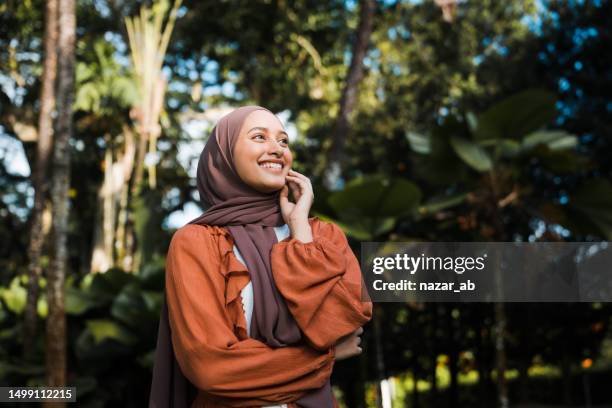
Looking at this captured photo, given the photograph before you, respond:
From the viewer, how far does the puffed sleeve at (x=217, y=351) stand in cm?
148

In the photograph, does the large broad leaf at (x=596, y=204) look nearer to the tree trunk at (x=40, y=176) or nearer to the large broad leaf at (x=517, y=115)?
the large broad leaf at (x=517, y=115)

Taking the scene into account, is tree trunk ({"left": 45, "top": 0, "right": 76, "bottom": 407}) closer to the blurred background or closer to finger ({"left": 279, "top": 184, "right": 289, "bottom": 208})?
the blurred background

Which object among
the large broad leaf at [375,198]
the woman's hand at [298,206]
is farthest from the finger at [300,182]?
the large broad leaf at [375,198]

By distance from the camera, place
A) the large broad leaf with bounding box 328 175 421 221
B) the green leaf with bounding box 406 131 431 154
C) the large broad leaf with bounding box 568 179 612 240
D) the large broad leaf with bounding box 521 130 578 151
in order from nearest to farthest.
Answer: the large broad leaf with bounding box 328 175 421 221 → the large broad leaf with bounding box 568 179 612 240 → the large broad leaf with bounding box 521 130 578 151 → the green leaf with bounding box 406 131 431 154

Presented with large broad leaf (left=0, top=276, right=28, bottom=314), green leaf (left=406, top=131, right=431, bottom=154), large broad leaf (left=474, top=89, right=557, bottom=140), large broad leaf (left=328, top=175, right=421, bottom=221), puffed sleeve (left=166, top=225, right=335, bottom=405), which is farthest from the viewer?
large broad leaf (left=0, top=276, right=28, bottom=314)

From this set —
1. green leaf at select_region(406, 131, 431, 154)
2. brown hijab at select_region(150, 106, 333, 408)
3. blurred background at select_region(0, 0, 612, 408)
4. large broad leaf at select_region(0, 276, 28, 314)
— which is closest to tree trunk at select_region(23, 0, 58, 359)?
blurred background at select_region(0, 0, 612, 408)

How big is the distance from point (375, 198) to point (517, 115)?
1459mm

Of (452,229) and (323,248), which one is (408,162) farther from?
(323,248)

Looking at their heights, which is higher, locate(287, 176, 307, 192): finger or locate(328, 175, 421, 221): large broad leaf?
locate(328, 175, 421, 221): large broad leaf

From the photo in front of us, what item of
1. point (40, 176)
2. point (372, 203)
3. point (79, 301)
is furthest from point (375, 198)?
point (40, 176)

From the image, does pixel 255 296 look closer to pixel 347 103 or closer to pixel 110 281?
pixel 110 281

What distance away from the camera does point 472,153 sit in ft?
20.5

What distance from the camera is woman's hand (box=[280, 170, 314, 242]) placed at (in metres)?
1.63

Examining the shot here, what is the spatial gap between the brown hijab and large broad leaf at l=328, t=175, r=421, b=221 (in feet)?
12.8
